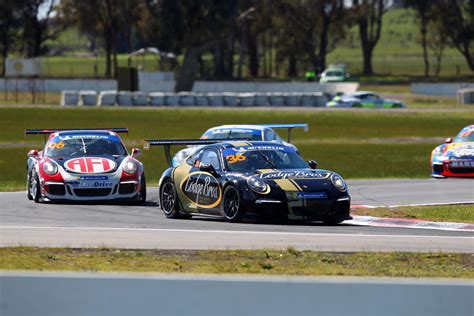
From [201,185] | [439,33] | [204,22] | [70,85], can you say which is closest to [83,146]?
[201,185]

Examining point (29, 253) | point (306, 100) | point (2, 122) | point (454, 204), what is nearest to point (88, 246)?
point (29, 253)

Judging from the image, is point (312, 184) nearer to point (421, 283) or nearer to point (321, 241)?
point (321, 241)

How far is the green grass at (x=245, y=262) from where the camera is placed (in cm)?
1070

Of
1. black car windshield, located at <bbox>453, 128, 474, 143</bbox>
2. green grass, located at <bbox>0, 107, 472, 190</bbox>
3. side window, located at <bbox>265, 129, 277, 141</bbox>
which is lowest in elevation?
green grass, located at <bbox>0, 107, 472, 190</bbox>

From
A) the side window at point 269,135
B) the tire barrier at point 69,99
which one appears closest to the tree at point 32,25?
the tire barrier at point 69,99

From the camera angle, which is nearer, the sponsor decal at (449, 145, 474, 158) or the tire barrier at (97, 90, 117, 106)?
the sponsor decal at (449, 145, 474, 158)

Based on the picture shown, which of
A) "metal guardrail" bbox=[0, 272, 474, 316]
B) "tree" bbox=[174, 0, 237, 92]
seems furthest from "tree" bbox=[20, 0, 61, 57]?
"metal guardrail" bbox=[0, 272, 474, 316]

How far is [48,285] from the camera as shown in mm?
6258

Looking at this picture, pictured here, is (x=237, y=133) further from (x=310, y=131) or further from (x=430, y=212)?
(x=310, y=131)

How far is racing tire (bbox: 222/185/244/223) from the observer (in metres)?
15.3

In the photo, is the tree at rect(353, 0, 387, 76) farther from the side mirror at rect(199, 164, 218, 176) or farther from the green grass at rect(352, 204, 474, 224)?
the side mirror at rect(199, 164, 218, 176)

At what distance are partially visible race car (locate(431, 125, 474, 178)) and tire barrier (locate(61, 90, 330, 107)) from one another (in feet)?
106

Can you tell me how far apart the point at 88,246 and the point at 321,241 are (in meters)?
2.61

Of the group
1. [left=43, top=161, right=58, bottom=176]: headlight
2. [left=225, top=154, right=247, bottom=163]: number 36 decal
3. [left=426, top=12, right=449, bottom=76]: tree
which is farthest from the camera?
[left=426, top=12, right=449, bottom=76]: tree
